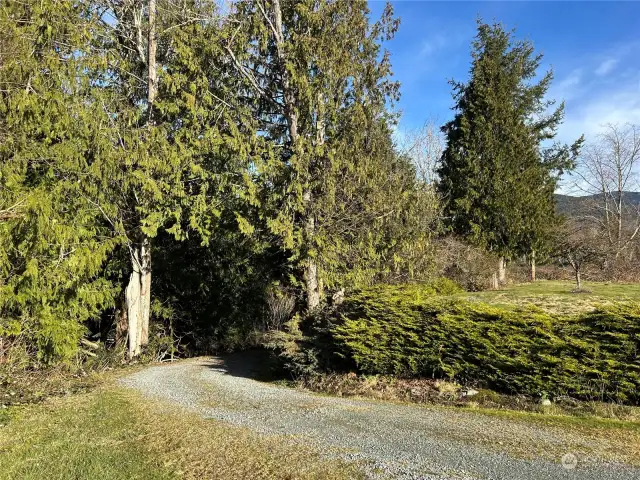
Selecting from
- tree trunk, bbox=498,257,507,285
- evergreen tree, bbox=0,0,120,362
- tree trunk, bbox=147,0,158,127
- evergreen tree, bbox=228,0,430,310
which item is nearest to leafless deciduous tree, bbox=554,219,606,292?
tree trunk, bbox=498,257,507,285

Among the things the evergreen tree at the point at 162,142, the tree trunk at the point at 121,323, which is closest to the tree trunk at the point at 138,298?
the evergreen tree at the point at 162,142

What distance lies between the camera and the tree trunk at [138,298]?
13422 millimetres

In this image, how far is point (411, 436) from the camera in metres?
5.29

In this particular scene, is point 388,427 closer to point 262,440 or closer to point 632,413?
point 262,440

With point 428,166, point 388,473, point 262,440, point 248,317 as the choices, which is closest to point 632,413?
point 388,473

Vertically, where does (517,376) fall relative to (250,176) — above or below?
below

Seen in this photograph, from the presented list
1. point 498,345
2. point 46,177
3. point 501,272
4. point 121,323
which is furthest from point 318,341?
point 501,272

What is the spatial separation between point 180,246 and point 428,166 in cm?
2365

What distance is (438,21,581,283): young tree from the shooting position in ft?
65.8

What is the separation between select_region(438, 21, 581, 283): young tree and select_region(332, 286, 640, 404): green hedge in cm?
1198

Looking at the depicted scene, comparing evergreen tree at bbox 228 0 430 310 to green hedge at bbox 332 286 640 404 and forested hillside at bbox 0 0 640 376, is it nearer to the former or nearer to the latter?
forested hillside at bbox 0 0 640 376

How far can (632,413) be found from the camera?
5.77m

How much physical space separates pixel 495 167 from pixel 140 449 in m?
18.6

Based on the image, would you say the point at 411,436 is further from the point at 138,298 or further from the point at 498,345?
the point at 138,298
